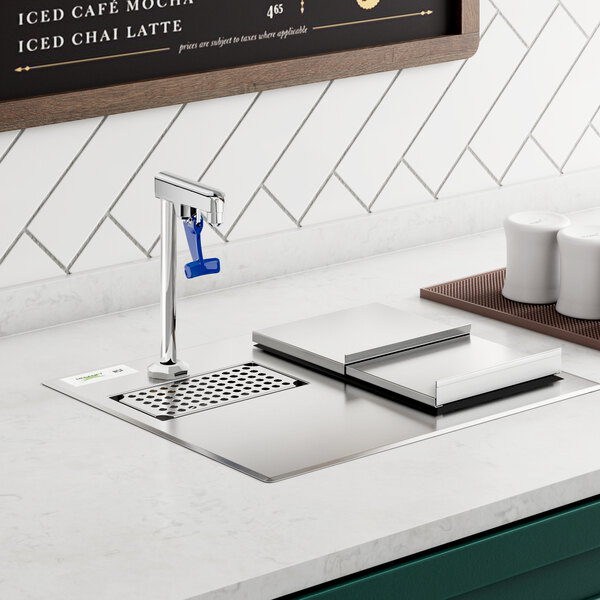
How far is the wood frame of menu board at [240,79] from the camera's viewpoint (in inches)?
77.5

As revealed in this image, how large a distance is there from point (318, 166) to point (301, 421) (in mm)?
800

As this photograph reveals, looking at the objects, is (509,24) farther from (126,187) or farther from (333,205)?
(126,187)

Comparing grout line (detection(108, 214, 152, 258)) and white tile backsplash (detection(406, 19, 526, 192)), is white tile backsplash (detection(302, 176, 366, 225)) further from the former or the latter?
grout line (detection(108, 214, 152, 258))

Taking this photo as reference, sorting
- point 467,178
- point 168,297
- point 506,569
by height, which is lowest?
point 506,569

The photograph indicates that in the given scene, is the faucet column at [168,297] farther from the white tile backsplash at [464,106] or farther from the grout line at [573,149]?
the grout line at [573,149]

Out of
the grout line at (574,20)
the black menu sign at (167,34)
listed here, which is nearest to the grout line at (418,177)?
the black menu sign at (167,34)

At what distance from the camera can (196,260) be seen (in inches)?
68.5

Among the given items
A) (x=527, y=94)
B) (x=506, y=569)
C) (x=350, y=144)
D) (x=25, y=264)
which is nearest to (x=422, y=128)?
(x=350, y=144)

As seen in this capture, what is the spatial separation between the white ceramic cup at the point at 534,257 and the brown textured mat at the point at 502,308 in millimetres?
20

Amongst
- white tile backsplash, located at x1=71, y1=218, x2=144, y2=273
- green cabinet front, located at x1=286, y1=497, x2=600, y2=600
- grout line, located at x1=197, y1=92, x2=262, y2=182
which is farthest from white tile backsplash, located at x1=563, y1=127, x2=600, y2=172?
green cabinet front, located at x1=286, y1=497, x2=600, y2=600

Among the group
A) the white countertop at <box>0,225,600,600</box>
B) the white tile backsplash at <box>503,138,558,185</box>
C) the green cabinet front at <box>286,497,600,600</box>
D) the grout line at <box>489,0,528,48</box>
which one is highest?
the grout line at <box>489,0,528,48</box>

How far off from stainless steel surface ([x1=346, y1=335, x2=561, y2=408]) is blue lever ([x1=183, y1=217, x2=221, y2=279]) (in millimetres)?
246

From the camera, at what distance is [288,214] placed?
2334 millimetres

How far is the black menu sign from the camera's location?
1.95 metres
